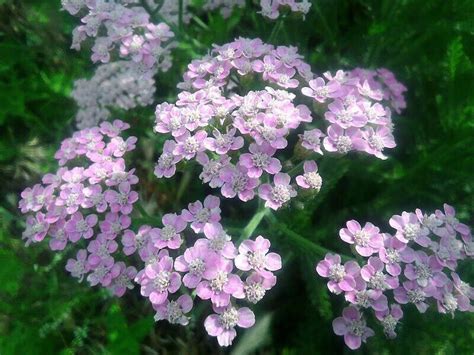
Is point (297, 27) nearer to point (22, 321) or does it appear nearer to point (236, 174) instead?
point (236, 174)

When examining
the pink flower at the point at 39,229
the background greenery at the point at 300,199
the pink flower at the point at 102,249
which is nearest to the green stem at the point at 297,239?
the background greenery at the point at 300,199

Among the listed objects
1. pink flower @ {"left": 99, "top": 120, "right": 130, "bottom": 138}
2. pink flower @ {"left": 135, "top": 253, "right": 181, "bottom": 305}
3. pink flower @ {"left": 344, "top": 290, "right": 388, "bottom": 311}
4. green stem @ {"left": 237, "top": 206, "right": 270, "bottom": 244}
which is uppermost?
pink flower @ {"left": 344, "top": 290, "right": 388, "bottom": 311}

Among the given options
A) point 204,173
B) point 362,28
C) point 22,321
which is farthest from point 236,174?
point 362,28

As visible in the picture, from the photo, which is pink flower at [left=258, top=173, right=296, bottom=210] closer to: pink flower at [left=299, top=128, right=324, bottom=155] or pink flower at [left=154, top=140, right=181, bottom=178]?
pink flower at [left=299, top=128, right=324, bottom=155]

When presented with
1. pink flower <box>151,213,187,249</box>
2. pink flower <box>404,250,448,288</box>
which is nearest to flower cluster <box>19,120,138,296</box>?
pink flower <box>151,213,187,249</box>

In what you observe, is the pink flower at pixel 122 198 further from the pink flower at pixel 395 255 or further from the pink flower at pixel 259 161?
the pink flower at pixel 395 255

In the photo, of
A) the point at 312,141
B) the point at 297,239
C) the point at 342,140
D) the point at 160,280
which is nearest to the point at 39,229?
the point at 160,280
